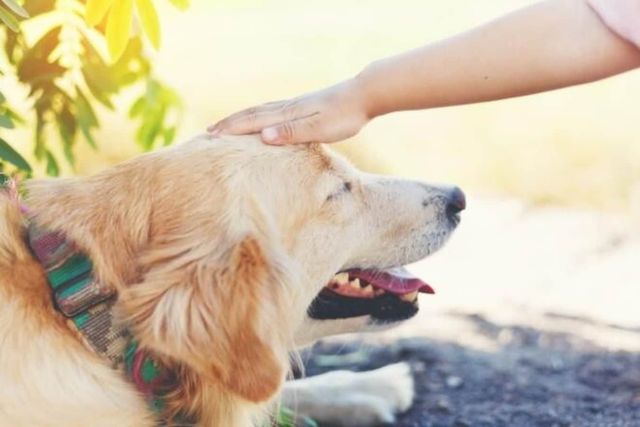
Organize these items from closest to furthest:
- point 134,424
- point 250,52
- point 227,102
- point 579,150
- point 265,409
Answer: point 134,424 < point 265,409 < point 579,150 < point 227,102 < point 250,52

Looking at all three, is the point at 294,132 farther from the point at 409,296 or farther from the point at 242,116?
the point at 409,296

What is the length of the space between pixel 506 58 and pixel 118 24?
0.93m

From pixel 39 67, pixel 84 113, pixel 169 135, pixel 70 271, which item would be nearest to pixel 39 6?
pixel 39 67

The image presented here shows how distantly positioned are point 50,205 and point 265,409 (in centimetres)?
71

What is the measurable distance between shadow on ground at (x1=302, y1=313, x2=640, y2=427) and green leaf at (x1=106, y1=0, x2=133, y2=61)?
68.1 inches

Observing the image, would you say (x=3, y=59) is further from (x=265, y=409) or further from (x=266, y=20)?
(x=266, y=20)

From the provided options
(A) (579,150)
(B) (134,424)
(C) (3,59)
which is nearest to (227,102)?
(A) (579,150)

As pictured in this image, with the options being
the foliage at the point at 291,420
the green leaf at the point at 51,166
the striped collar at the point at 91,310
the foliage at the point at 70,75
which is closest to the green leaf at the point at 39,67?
the foliage at the point at 70,75

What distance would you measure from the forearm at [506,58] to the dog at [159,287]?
0.37 m

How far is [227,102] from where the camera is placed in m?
6.71

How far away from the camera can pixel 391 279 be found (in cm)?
280

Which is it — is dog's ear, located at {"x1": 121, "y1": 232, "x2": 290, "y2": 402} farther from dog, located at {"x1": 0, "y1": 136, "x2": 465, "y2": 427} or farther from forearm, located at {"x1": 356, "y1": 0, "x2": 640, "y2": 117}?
forearm, located at {"x1": 356, "y1": 0, "x2": 640, "y2": 117}

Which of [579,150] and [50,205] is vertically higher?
[50,205]

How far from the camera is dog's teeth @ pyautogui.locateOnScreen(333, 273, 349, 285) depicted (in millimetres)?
2728
